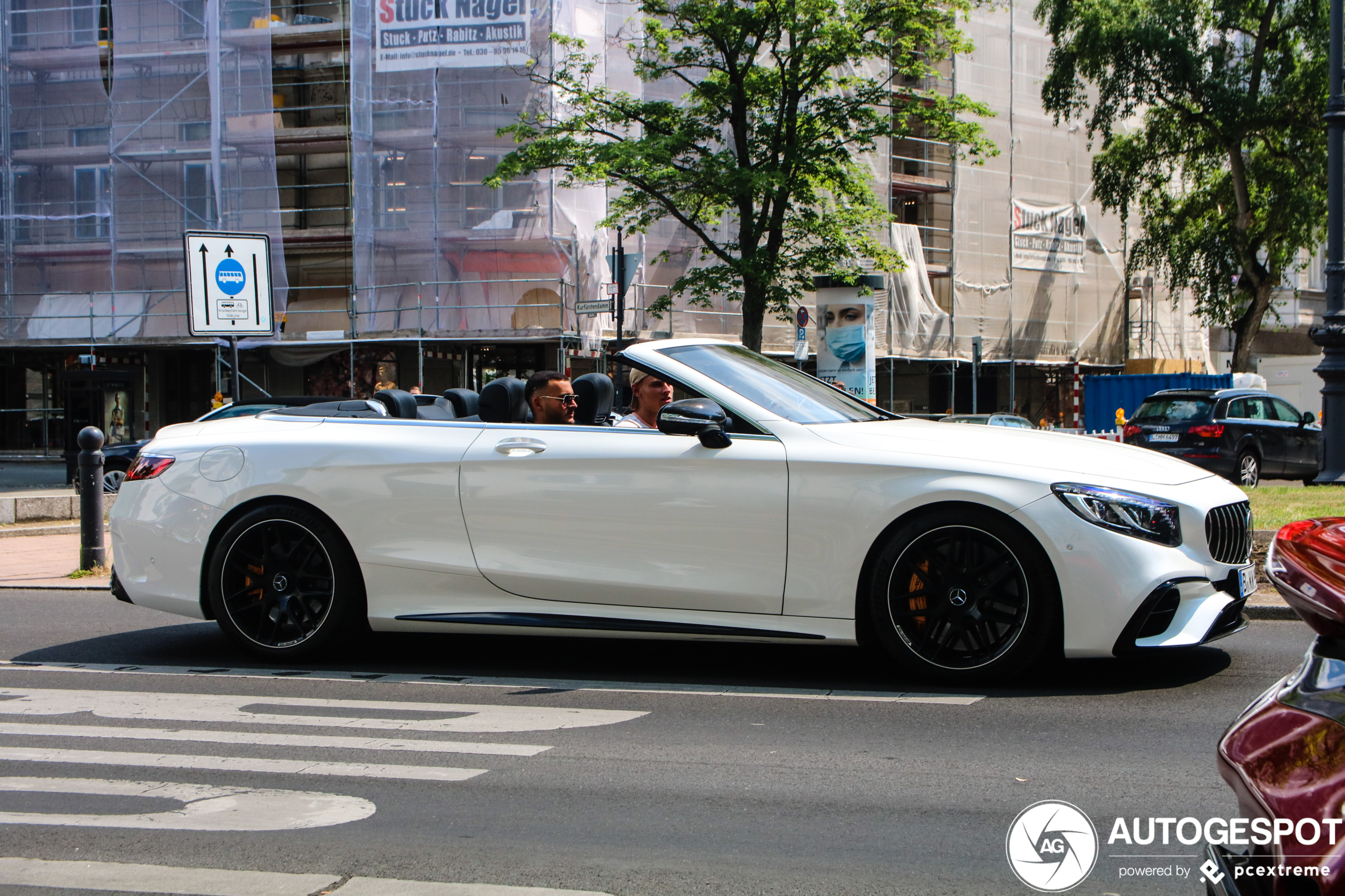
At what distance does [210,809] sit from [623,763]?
1.29 metres

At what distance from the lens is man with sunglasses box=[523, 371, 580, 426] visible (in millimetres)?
6344

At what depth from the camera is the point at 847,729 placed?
15.1 ft

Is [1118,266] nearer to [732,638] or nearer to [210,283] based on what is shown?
[210,283]

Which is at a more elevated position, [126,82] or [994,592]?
[126,82]

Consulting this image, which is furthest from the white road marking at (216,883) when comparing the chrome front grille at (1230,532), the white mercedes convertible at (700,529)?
the chrome front grille at (1230,532)

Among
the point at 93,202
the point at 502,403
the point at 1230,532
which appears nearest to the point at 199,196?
the point at 93,202

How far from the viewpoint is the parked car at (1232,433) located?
1944 centimetres

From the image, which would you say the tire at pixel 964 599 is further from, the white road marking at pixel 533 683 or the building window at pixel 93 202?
the building window at pixel 93 202

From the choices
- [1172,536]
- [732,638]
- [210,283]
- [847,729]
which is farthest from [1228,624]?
[210,283]

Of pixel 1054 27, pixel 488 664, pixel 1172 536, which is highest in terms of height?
pixel 1054 27

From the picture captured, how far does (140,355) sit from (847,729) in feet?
108

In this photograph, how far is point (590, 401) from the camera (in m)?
6.24

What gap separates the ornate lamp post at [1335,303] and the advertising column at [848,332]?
955cm

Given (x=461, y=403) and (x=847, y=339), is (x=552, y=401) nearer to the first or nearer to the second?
(x=461, y=403)
